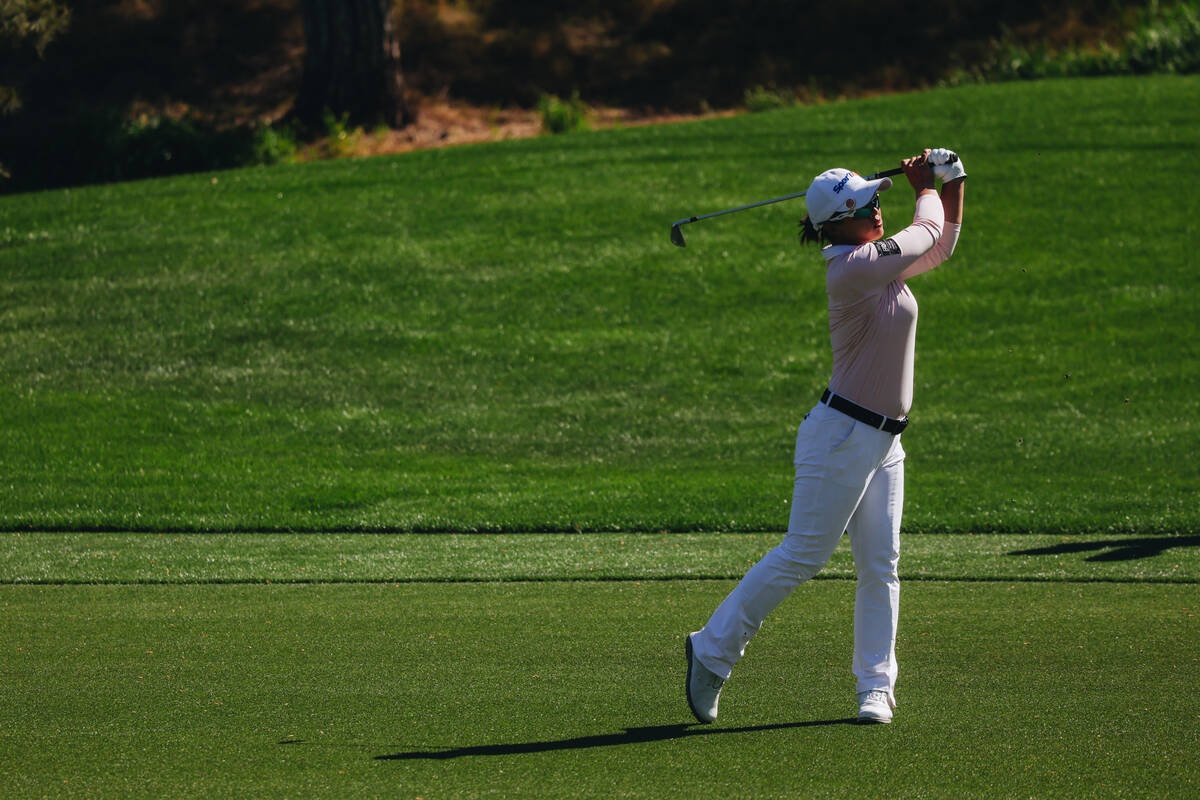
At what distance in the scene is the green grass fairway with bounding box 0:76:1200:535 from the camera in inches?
485

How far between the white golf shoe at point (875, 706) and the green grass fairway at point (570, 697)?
0.24ft

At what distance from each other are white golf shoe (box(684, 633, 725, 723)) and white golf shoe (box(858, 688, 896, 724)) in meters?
0.54

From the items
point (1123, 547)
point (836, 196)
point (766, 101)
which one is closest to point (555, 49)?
point (766, 101)

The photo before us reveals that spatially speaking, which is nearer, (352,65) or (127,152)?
(127,152)

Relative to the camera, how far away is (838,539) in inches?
213

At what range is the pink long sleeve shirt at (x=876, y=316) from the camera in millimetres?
5391

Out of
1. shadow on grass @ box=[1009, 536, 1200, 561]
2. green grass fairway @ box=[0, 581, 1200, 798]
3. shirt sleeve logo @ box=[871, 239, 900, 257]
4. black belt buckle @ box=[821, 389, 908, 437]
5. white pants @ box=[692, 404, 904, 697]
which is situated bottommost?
shadow on grass @ box=[1009, 536, 1200, 561]

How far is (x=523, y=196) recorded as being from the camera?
21297 mm

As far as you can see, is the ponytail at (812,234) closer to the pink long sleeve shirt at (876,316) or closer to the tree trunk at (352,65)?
the pink long sleeve shirt at (876,316)

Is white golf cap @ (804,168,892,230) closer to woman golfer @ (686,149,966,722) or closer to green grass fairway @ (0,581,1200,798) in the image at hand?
woman golfer @ (686,149,966,722)

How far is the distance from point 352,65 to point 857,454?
21754 millimetres

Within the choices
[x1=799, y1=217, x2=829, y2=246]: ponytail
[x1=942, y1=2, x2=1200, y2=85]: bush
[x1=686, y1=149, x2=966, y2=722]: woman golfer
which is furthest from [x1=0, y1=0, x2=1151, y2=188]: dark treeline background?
[x1=686, y1=149, x2=966, y2=722]: woman golfer

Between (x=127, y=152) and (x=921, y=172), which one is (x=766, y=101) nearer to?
(x=127, y=152)

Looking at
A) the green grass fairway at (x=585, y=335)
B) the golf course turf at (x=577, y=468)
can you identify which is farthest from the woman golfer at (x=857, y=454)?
the green grass fairway at (x=585, y=335)
